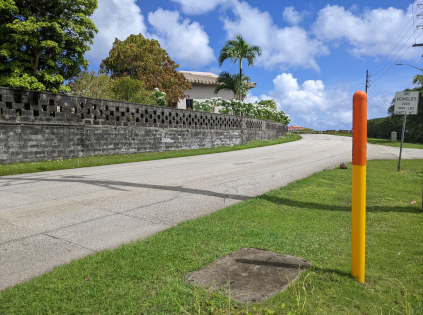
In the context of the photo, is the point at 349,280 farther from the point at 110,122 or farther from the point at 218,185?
the point at 110,122

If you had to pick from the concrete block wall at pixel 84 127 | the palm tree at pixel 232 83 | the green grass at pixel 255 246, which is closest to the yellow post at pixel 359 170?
the green grass at pixel 255 246

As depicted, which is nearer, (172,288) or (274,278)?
(172,288)

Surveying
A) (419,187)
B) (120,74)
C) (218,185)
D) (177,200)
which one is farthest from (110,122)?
(120,74)

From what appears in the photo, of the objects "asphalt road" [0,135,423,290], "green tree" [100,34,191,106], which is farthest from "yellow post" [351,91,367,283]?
"green tree" [100,34,191,106]

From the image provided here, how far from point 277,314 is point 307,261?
43.7 inches

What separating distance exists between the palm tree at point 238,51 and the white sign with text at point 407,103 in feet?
82.5

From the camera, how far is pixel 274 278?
9.75ft

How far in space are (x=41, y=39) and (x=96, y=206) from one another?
47.4ft

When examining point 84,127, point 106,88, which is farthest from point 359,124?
point 106,88

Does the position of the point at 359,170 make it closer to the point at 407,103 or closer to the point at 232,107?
the point at 407,103

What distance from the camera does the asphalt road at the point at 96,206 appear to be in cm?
388

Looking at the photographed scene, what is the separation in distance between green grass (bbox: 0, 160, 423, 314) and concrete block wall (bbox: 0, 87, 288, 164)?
387 inches

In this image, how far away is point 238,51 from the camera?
3522 centimetres

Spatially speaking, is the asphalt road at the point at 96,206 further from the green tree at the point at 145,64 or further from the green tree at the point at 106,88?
the green tree at the point at 145,64
